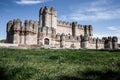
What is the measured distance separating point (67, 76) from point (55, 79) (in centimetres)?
55

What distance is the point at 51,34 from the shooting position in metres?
43.0

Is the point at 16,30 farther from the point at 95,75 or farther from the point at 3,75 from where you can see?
the point at 95,75

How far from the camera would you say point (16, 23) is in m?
36.9

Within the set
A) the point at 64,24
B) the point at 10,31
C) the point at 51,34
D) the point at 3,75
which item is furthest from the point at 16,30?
the point at 3,75

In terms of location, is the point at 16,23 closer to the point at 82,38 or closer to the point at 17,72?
the point at 82,38

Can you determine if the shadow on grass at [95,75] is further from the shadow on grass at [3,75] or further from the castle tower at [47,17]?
the castle tower at [47,17]

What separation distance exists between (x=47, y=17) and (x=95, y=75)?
5102 cm

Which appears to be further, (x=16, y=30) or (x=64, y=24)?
(x=64, y=24)

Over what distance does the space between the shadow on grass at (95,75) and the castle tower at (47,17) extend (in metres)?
50.4

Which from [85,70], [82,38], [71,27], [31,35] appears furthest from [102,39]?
[85,70]

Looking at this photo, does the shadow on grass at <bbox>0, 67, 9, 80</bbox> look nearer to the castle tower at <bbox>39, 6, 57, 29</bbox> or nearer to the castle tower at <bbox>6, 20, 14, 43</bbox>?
the castle tower at <bbox>6, 20, 14, 43</bbox>

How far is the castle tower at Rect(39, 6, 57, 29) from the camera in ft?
187

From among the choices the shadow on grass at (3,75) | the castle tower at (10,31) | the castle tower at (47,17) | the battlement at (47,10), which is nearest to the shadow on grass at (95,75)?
the shadow on grass at (3,75)

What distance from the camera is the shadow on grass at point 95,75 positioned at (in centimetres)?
639
